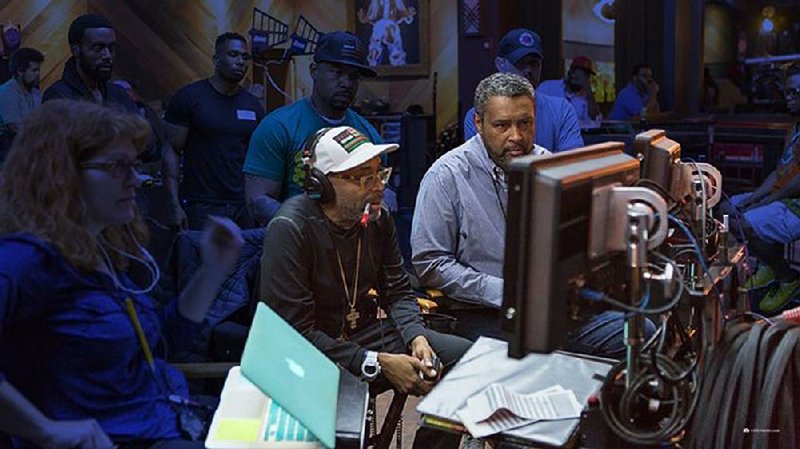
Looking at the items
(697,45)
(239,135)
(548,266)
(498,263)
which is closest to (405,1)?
(697,45)

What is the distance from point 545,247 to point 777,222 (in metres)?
3.85

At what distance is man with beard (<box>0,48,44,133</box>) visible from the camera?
564 cm

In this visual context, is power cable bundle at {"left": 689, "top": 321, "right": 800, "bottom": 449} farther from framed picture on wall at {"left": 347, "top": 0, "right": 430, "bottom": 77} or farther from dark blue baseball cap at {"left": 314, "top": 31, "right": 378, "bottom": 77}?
framed picture on wall at {"left": 347, "top": 0, "right": 430, "bottom": 77}

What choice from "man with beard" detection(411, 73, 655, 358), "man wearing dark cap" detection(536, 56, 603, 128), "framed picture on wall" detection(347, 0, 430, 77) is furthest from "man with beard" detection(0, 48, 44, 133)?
"framed picture on wall" detection(347, 0, 430, 77)

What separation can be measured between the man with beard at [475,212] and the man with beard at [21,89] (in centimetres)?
314

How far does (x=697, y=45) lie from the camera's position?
11.1 metres

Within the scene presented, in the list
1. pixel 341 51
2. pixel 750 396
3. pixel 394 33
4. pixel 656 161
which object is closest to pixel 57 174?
pixel 656 161

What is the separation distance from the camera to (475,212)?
10.3ft

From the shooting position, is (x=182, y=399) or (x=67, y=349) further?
(x=182, y=399)

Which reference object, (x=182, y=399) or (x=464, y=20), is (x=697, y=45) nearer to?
(x=464, y=20)

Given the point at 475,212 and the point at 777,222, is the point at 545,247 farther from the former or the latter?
the point at 777,222

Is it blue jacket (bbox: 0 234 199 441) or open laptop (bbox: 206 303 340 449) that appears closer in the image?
open laptop (bbox: 206 303 340 449)

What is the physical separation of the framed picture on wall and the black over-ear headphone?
7.53 metres

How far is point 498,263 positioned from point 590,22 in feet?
25.6
